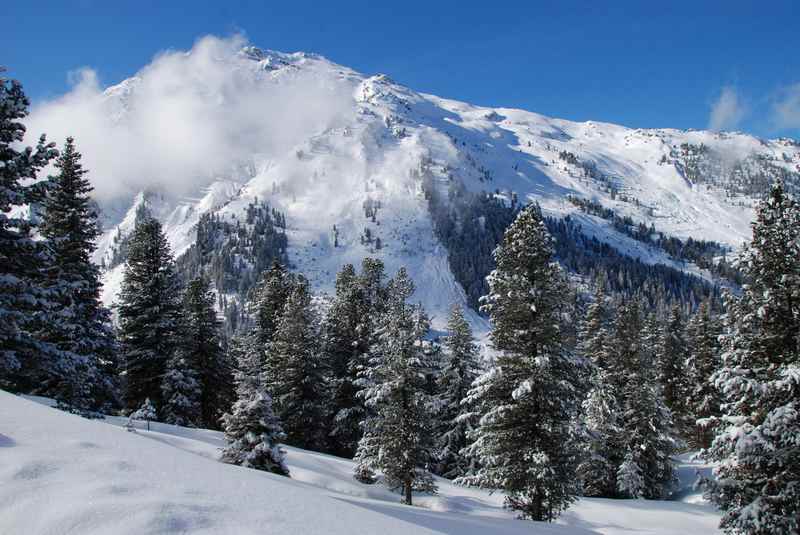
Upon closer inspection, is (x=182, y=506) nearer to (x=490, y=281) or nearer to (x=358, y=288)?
(x=490, y=281)

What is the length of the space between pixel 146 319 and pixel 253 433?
41.5 feet

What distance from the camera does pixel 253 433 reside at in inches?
792

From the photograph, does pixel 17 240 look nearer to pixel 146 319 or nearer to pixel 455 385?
pixel 146 319

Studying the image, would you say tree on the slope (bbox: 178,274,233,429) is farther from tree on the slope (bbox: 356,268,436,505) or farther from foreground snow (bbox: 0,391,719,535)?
foreground snow (bbox: 0,391,719,535)

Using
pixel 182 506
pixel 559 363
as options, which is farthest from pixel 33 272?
pixel 559 363

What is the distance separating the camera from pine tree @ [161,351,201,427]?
28.4m

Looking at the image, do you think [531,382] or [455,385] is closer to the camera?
[531,382]

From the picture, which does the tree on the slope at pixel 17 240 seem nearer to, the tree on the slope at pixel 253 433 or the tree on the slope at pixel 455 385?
the tree on the slope at pixel 253 433

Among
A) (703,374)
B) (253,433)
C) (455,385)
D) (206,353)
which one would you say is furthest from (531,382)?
(703,374)

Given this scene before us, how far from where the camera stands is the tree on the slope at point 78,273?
2083 centimetres

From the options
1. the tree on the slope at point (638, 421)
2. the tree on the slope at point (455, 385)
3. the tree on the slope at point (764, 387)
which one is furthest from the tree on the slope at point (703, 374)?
the tree on the slope at point (764, 387)

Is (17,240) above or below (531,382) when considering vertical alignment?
above

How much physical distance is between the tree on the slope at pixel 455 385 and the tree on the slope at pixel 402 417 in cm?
963

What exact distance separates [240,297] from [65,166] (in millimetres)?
176518
